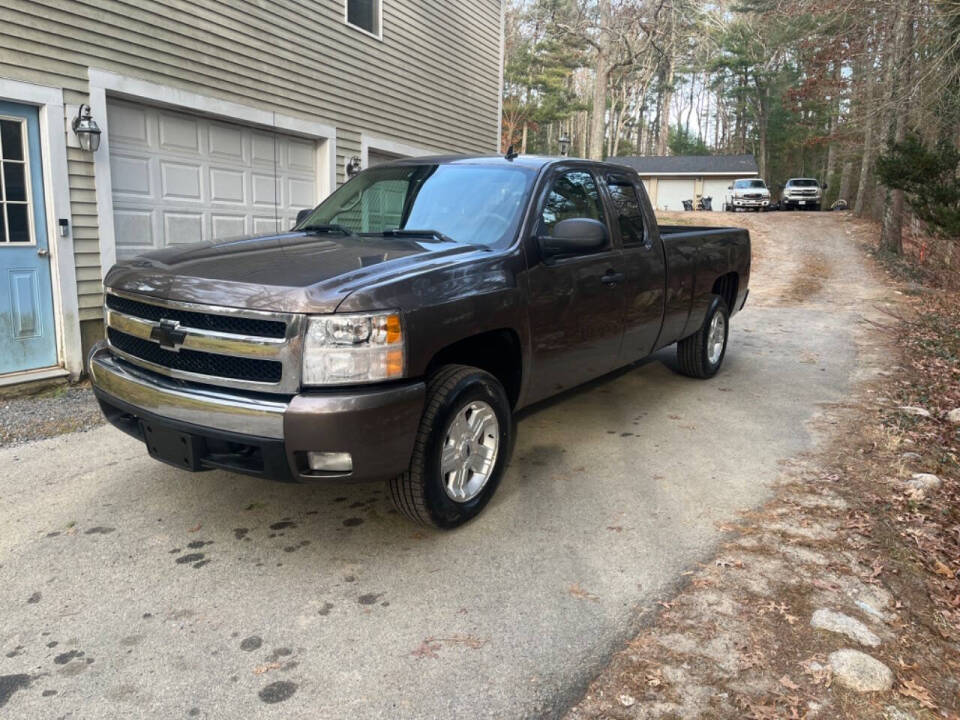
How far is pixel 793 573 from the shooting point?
328cm

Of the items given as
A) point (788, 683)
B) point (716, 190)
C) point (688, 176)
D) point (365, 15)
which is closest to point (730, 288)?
point (788, 683)

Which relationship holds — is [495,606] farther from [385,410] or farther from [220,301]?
[220,301]

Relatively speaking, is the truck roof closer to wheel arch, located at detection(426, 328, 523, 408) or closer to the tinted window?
wheel arch, located at detection(426, 328, 523, 408)

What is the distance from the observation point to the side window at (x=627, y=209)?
5207 mm

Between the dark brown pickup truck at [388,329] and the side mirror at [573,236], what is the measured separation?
11 millimetres

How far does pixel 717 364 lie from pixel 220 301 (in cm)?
532

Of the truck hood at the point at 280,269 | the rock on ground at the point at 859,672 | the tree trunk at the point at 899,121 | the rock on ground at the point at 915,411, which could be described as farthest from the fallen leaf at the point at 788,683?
the tree trunk at the point at 899,121

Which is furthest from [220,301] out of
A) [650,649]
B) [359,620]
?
[650,649]

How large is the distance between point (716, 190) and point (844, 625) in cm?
4774

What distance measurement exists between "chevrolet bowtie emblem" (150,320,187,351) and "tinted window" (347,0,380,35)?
8.29 m

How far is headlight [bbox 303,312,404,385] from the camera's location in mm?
2955

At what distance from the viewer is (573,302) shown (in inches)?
173

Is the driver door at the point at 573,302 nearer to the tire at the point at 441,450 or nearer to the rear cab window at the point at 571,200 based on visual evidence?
the rear cab window at the point at 571,200

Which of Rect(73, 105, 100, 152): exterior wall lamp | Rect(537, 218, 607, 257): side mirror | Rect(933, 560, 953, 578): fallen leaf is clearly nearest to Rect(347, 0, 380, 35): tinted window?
Rect(73, 105, 100, 152): exterior wall lamp
